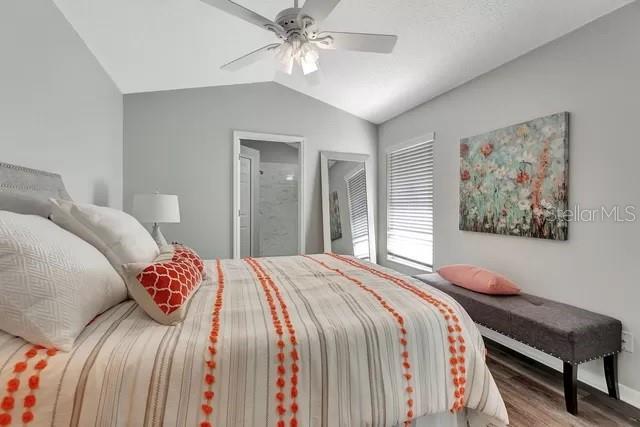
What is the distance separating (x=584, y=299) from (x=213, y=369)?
2317 millimetres

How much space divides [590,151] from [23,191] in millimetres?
3141

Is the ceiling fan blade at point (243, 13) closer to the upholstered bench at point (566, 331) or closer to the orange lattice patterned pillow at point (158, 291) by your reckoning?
the orange lattice patterned pillow at point (158, 291)

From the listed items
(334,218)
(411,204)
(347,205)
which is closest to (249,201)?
(334,218)

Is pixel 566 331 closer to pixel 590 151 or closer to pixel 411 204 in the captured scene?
pixel 590 151

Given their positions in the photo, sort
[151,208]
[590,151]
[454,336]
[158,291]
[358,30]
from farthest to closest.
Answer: [151,208] → [358,30] → [590,151] → [454,336] → [158,291]

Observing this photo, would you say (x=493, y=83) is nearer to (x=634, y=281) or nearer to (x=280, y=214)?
(x=634, y=281)

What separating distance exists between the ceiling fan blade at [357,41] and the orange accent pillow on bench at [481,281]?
1.76m

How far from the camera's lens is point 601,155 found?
1861mm

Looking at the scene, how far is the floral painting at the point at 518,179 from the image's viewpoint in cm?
207

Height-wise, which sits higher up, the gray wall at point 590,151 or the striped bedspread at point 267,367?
the gray wall at point 590,151

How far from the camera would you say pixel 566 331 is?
64.5 inches

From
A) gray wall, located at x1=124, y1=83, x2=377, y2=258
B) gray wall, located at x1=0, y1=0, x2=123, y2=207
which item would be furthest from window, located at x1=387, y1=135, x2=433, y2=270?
gray wall, located at x1=0, y1=0, x2=123, y2=207

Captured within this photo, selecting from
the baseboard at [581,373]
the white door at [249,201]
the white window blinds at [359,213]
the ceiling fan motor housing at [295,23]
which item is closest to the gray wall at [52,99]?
the ceiling fan motor housing at [295,23]

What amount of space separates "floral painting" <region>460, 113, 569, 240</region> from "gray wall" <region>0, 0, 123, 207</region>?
10.3 feet
